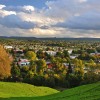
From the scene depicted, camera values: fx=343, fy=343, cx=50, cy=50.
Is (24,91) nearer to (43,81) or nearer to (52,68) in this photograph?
(43,81)

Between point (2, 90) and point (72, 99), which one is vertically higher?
point (72, 99)

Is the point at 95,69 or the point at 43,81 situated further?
the point at 95,69

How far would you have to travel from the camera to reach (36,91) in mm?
48344

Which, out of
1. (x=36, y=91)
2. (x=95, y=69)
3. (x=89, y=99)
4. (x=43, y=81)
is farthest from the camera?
(x=95, y=69)

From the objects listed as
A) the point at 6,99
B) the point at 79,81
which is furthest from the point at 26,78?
the point at 6,99

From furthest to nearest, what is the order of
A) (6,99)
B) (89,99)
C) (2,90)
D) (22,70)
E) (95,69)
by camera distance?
(95,69), (22,70), (2,90), (6,99), (89,99)

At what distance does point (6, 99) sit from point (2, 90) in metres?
9.06

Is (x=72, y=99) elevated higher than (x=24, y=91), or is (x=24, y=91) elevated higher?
(x=72, y=99)

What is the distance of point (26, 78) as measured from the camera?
281 feet

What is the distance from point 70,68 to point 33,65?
36.6 feet

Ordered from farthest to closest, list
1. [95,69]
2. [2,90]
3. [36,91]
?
[95,69], [36,91], [2,90]

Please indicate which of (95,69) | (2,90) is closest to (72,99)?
(2,90)

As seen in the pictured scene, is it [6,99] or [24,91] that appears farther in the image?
[24,91]

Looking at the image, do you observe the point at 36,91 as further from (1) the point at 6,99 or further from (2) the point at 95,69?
(2) the point at 95,69
